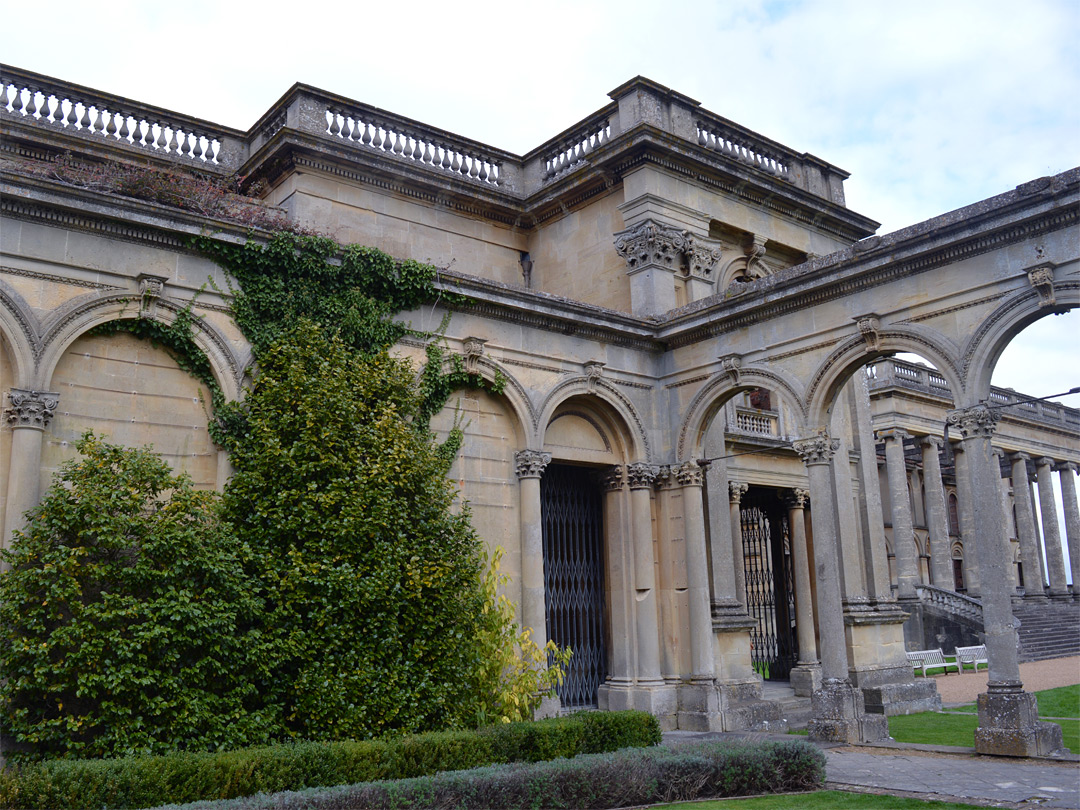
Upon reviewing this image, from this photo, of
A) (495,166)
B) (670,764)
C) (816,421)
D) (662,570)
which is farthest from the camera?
(495,166)

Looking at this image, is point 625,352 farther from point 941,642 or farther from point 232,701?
point 941,642

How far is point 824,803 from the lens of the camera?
9688 mm

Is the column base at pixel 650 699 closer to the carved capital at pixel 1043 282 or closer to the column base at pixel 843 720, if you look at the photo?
the column base at pixel 843 720

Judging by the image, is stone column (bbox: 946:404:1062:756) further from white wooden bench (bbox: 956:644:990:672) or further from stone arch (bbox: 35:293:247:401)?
white wooden bench (bbox: 956:644:990:672)

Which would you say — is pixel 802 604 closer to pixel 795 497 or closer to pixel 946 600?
pixel 795 497

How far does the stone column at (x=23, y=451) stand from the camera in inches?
435

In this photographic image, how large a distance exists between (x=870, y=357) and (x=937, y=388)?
26.0 meters

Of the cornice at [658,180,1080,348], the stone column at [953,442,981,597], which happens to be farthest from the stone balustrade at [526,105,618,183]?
the stone column at [953,442,981,597]

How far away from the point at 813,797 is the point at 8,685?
8719mm

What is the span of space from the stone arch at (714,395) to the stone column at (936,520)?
845 inches

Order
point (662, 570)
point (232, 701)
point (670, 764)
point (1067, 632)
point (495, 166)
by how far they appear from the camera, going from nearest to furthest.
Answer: point (670, 764)
point (232, 701)
point (662, 570)
point (495, 166)
point (1067, 632)

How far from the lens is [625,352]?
57.4 ft

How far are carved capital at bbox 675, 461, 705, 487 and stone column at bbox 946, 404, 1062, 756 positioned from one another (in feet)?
16.1

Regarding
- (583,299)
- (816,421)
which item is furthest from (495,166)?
(816,421)
